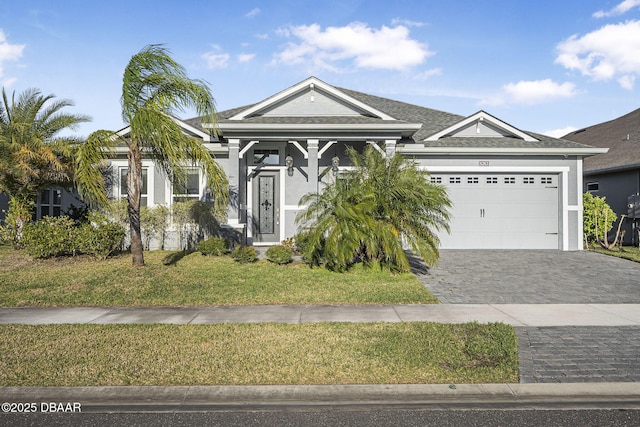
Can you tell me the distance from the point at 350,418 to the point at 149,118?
8007 millimetres

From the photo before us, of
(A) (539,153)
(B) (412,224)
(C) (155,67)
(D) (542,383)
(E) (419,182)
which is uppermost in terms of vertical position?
(C) (155,67)

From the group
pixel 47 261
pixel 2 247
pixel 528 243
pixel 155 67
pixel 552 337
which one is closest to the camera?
pixel 552 337

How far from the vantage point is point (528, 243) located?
1465 centimetres

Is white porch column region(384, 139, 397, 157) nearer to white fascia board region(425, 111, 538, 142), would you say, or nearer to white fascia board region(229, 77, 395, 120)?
white fascia board region(229, 77, 395, 120)

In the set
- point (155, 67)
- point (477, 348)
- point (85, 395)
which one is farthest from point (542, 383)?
point (155, 67)

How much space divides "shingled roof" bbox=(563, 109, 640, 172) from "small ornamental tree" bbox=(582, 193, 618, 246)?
2.96 m

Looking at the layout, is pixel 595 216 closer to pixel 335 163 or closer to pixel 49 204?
pixel 335 163

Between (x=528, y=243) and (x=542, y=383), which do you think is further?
(x=528, y=243)

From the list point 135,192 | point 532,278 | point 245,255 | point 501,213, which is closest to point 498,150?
point 501,213

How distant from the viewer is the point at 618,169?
17328mm

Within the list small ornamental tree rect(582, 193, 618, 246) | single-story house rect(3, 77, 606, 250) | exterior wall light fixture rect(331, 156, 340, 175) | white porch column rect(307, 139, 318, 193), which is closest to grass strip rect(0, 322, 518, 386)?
white porch column rect(307, 139, 318, 193)

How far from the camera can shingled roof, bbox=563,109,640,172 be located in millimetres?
17609

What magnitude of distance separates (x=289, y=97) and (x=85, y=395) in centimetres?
1177

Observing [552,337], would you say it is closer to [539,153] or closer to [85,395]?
[85,395]
